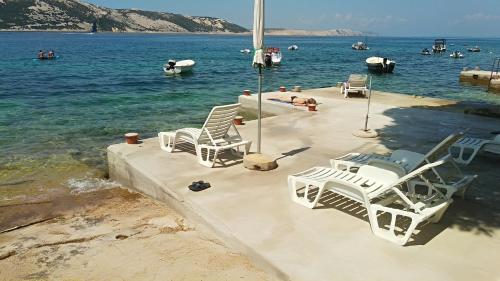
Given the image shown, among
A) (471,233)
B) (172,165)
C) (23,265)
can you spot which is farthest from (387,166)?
(23,265)

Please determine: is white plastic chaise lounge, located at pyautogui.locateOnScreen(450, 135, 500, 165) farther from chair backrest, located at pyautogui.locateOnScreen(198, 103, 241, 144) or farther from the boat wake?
the boat wake

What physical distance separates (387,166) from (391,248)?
4.95 feet

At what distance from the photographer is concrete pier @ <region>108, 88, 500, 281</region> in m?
4.37

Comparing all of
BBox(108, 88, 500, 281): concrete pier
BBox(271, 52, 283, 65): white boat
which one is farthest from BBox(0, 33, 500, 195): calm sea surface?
BBox(271, 52, 283, 65): white boat

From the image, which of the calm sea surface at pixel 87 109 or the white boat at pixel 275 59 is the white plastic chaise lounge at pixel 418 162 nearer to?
the calm sea surface at pixel 87 109

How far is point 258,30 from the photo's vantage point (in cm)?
655

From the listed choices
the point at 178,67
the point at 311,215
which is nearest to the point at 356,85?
the point at 311,215

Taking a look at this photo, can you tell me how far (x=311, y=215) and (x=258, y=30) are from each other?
3184 mm

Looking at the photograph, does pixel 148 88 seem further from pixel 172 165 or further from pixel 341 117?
pixel 172 165

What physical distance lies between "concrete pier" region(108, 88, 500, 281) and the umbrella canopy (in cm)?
212

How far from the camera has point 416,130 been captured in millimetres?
10641

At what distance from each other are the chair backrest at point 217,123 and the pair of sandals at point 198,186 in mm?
1256

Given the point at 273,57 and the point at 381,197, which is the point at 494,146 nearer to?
the point at 381,197

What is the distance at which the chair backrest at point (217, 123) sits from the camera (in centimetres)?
755
